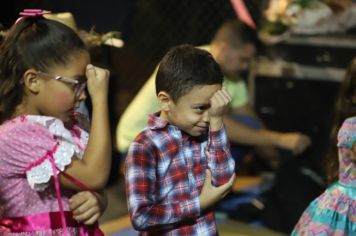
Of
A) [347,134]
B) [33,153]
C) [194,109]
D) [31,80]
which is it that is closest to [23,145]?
[33,153]

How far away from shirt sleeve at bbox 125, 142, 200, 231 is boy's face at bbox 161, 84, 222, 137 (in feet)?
0.45

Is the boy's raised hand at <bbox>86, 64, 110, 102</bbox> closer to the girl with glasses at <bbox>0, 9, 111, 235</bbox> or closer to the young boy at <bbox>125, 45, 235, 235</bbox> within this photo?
the girl with glasses at <bbox>0, 9, 111, 235</bbox>

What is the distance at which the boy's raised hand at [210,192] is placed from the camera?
8.32 feet

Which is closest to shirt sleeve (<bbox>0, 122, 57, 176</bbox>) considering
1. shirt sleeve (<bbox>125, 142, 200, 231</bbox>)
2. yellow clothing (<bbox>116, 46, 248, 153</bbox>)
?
shirt sleeve (<bbox>125, 142, 200, 231</bbox>)

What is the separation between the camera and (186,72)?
100 inches

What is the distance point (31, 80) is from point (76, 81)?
14cm

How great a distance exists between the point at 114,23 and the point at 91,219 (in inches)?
123

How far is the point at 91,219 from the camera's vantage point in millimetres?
2656

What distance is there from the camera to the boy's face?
99.9 inches

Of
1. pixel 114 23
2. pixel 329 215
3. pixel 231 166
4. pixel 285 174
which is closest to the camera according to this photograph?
pixel 231 166

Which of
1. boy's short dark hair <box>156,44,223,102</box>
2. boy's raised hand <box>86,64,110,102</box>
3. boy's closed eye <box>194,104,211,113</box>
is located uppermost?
boy's short dark hair <box>156,44,223,102</box>

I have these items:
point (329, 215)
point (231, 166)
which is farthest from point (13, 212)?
point (329, 215)

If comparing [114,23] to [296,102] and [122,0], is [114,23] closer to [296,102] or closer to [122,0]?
A: [122,0]

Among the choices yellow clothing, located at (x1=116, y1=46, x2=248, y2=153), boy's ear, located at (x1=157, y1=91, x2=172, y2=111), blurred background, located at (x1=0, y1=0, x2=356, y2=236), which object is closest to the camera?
boy's ear, located at (x1=157, y1=91, x2=172, y2=111)
